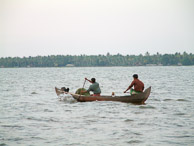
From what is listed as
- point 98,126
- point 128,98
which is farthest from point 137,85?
point 98,126

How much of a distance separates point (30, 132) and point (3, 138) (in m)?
1.28

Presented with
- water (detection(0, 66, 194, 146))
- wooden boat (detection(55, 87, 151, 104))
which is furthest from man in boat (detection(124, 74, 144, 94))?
water (detection(0, 66, 194, 146))

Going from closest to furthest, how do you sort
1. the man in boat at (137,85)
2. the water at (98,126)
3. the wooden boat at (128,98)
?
the water at (98,126) < the man in boat at (137,85) < the wooden boat at (128,98)

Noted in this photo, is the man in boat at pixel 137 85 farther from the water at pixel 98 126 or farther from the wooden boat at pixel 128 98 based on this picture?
the water at pixel 98 126

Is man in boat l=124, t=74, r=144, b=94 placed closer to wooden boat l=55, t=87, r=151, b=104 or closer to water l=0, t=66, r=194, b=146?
wooden boat l=55, t=87, r=151, b=104

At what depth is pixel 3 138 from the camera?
12414 mm

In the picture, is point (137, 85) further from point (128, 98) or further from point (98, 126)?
point (98, 126)

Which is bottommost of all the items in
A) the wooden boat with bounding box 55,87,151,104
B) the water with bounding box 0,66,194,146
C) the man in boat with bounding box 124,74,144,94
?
the water with bounding box 0,66,194,146

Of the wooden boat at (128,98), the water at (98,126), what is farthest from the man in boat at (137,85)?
the water at (98,126)

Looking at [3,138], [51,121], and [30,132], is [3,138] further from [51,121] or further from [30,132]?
[51,121]

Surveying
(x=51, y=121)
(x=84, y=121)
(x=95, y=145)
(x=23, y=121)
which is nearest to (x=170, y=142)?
(x=95, y=145)

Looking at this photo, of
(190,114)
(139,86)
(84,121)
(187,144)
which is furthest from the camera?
(139,86)

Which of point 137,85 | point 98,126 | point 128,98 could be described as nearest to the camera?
point 98,126

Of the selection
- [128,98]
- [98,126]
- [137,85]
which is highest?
[137,85]
